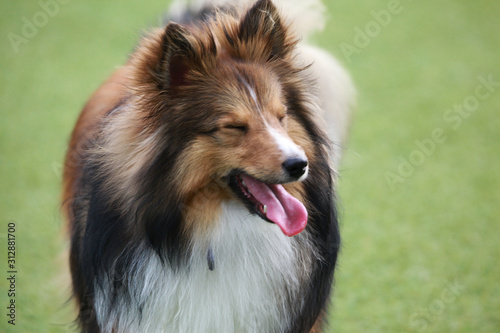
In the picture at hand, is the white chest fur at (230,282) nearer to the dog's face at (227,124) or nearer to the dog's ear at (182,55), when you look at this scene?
the dog's face at (227,124)

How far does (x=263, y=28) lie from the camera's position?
93.3 inches

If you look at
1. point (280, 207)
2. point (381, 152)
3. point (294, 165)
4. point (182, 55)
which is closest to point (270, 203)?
point (280, 207)

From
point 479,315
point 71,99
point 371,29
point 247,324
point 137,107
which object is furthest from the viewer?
point 371,29

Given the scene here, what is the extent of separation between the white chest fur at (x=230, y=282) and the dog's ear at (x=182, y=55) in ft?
2.00

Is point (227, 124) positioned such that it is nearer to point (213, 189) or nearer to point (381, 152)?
point (213, 189)

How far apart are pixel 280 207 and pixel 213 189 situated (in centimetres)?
31

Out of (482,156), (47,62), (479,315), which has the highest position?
(47,62)

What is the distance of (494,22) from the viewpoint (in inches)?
406

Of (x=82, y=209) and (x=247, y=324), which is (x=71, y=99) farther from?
(x=247, y=324)

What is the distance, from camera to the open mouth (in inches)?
86.3

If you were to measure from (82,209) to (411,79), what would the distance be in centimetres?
676

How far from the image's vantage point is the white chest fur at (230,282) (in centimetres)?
230

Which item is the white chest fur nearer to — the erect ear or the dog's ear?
the dog's ear

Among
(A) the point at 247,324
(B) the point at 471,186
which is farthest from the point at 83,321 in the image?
(B) the point at 471,186
